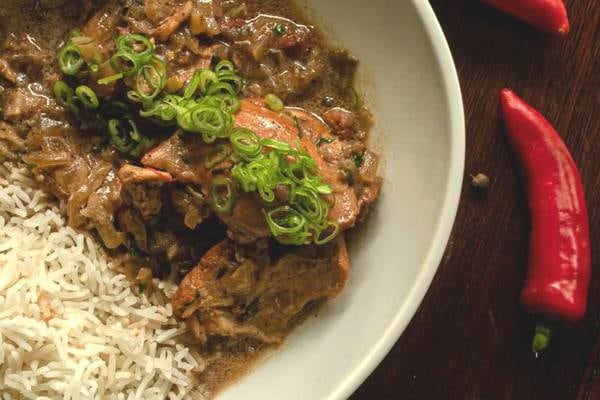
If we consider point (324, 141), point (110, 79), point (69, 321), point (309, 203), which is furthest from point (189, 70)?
point (69, 321)

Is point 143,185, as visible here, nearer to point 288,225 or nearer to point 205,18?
point 288,225

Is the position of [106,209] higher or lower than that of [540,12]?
lower

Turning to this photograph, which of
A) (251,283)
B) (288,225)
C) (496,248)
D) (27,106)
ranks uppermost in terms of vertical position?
(27,106)

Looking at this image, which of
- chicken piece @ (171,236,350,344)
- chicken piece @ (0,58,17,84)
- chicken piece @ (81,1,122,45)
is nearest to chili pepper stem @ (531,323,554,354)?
chicken piece @ (171,236,350,344)

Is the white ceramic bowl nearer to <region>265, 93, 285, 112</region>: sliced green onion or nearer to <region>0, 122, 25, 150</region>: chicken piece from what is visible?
<region>265, 93, 285, 112</region>: sliced green onion

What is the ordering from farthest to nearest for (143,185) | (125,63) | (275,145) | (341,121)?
(341,121)
(125,63)
(143,185)
(275,145)

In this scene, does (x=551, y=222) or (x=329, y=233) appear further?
(x=551, y=222)
